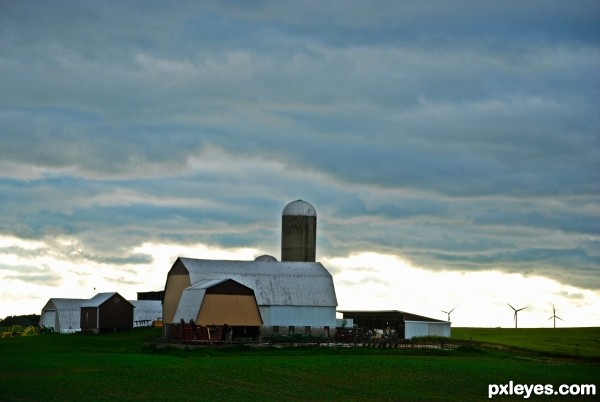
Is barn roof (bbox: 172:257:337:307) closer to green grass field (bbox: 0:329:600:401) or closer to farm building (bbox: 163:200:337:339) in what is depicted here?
farm building (bbox: 163:200:337:339)

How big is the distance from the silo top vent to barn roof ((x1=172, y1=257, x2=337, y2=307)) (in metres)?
5.50

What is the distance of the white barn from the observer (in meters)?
73.2

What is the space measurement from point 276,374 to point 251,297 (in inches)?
999

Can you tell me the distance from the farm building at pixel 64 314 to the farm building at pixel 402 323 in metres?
24.7

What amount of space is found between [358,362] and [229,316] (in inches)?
756

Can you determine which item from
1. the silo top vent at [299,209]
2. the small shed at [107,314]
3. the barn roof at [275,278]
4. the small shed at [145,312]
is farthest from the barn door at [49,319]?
the silo top vent at [299,209]

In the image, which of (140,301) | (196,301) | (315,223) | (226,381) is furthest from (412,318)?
(226,381)

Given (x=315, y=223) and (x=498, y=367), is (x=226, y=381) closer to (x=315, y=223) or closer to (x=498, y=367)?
(x=498, y=367)

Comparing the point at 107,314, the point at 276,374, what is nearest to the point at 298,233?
the point at 107,314

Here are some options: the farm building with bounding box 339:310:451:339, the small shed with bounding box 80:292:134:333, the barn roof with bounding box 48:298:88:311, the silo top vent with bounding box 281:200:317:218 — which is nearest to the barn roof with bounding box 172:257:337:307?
the silo top vent with bounding box 281:200:317:218

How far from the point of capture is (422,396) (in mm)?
43250

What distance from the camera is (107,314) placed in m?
90.8

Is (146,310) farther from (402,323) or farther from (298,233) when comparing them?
(402,323)

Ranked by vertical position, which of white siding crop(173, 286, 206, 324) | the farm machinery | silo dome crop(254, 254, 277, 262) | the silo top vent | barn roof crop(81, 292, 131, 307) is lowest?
the farm machinery
